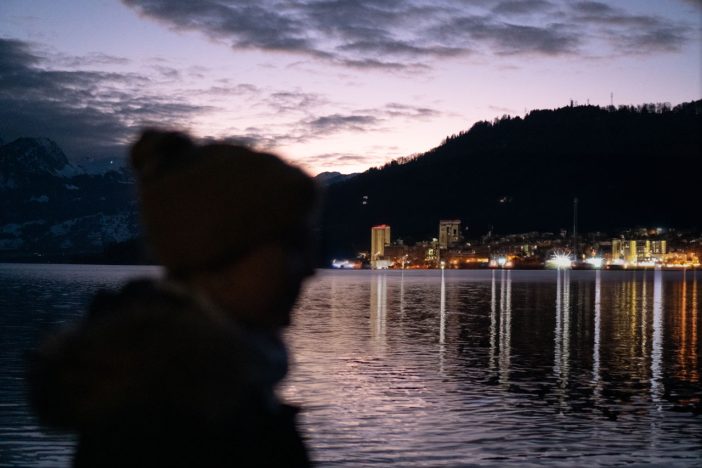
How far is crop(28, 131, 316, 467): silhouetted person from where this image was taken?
1.27 m

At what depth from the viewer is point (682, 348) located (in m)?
26.1

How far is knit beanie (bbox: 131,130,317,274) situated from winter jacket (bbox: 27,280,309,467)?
127 millimetres

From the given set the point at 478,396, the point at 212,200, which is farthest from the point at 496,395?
the point at 212,200

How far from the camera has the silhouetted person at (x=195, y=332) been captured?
1268 mm

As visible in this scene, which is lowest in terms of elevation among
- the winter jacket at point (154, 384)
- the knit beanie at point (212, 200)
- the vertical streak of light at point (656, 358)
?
the vertical streak of light at point (656, 358)

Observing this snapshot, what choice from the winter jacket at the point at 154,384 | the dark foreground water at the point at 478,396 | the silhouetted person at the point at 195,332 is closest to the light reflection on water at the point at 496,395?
the dark foreground water at the point at 478,396

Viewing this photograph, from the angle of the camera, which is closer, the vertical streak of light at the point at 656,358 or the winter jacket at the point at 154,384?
the winter jacket at the point at 154,384

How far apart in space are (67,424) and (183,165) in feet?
1.42

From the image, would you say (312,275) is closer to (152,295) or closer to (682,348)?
(152,295)

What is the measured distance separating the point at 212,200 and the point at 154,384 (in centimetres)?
31

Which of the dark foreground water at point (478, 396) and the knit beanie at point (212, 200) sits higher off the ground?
the knit beanie at point (212, 200)

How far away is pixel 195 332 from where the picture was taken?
50.2 inches

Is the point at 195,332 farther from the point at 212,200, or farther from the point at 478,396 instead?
the point at 478,396

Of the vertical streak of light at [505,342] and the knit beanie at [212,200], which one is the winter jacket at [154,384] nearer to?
the knit beanie at [212,200]
